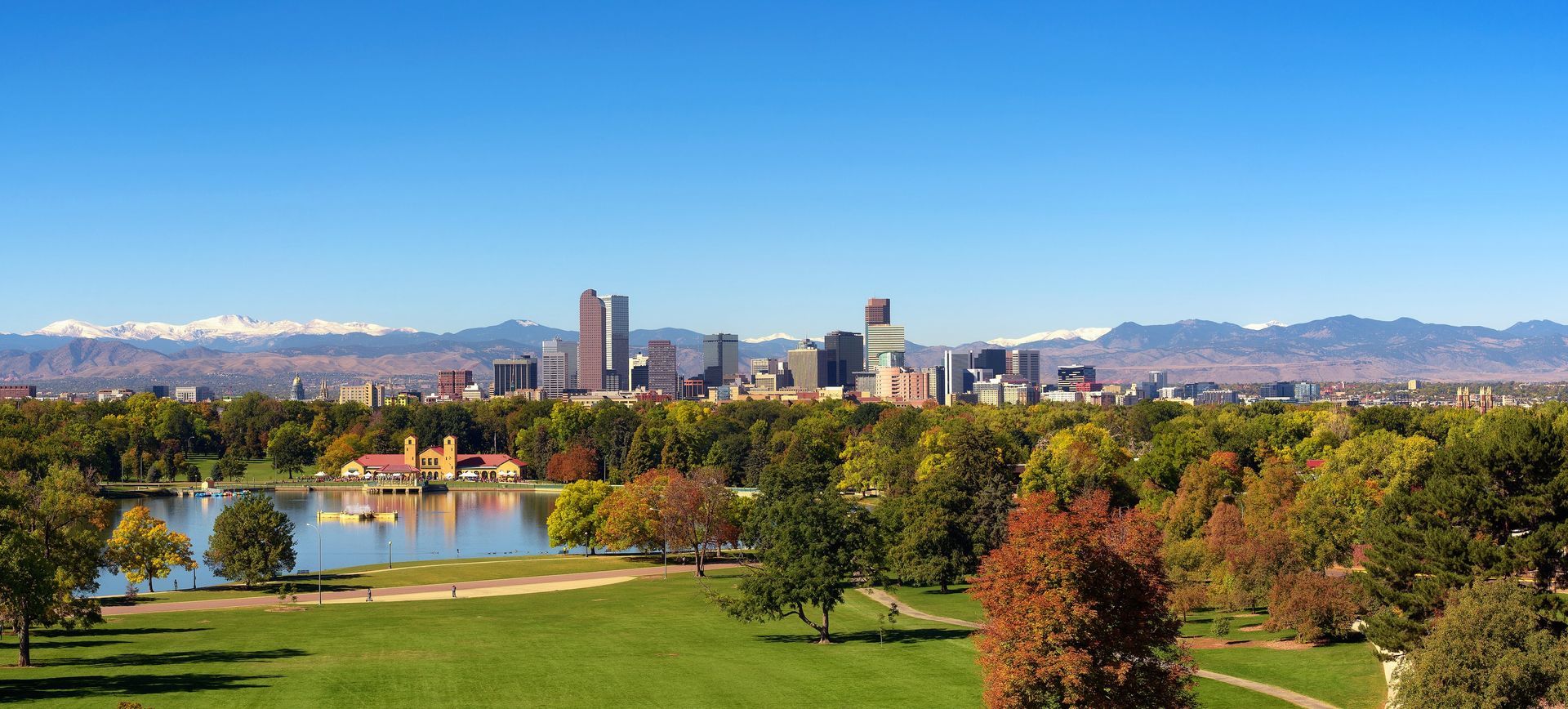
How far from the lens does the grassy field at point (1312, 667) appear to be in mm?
37438

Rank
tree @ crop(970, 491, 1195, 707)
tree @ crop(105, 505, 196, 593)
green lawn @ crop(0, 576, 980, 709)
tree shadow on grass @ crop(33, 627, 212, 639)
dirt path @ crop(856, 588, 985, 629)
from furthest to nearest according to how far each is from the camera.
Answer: tree @ crop(105, 505, 196, 593), dirt path @ crop(856, 588, 985, 629), tree shadow on grass @ crop(33, 627, 212, 639), green lawn @ crop(0, 576, 980, 709), tree @ crop(970, 491, 1195, 707)

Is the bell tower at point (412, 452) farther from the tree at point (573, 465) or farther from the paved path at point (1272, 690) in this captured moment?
the paved path at point (1272, 690)

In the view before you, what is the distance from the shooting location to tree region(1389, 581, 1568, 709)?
96.2ft

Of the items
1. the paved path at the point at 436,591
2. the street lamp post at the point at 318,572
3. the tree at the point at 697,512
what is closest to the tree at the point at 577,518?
the tree at the point at 697,512

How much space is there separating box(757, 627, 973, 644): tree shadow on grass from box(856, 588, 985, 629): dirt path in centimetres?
181

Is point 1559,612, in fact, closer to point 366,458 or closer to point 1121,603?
point 1121,603

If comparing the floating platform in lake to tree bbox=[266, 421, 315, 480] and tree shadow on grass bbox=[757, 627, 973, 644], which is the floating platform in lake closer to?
tree bbox=[266, 421, 315, 480]

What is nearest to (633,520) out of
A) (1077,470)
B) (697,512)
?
(697,512)

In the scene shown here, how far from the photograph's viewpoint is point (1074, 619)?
1102 inches

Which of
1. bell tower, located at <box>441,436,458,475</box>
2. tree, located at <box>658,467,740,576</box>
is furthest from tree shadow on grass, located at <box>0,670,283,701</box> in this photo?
bell tower, located at <box>441,436,458,475</box>

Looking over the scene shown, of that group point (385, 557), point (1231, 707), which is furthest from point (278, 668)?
point (385, 557)

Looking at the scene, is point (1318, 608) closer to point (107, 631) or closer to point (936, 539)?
point (936, 539)

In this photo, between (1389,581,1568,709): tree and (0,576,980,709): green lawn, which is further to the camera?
(0,576,980,709): green lawn

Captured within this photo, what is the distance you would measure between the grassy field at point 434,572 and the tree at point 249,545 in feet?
3.53
